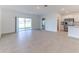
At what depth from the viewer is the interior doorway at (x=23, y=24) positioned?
14.6 m

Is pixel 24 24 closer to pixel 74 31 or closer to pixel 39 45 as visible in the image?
pixel 74 31

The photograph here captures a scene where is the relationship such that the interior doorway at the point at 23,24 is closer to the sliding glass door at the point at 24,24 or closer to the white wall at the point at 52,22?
the sliding glass door at the point at 24,24

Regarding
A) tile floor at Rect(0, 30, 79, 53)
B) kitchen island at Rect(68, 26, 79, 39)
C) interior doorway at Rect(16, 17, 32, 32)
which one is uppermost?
interior doorway at Rect(16, 17, 32, 32)

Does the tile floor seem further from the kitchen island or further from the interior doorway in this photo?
the interior doorway

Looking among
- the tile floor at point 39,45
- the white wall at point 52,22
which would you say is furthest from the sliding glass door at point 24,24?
the tile floor at point 39,45

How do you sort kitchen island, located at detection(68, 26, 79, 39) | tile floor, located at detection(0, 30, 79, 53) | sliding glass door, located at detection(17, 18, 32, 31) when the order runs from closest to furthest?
tile floor, located at detection(0, 30, 79, 53) < kitchen island, located at detection(68, 26, 79, 39) < sliding glass door, located at detection(17, 18, 32, 31)

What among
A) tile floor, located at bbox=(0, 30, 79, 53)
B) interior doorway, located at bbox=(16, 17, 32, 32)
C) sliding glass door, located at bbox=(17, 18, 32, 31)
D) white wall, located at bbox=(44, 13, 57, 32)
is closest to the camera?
tile floor, located at bbox=(0, 30, 79, 53)

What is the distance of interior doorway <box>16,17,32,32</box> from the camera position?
47.9ft

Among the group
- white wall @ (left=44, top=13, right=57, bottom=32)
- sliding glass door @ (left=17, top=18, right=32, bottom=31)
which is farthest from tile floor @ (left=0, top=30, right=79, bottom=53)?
sliding glass door @ (left=17, top=18, right=32, bottom=31)

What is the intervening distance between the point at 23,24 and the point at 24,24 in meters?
0.26

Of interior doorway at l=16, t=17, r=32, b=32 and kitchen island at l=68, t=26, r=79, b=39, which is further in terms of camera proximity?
interior doorway at l=16, t=17, r=32, b=32

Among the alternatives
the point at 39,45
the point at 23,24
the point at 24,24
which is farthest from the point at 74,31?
the point at 24,24

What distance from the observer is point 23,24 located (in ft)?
52.2

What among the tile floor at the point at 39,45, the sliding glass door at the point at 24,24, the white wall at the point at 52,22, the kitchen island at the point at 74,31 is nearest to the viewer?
the tile floor at the point at 39,45
